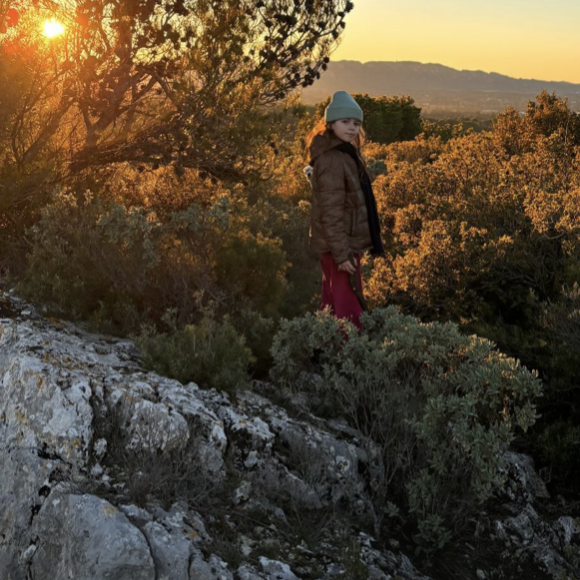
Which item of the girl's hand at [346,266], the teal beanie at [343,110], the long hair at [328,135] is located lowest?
the girl's hand at [346,266]

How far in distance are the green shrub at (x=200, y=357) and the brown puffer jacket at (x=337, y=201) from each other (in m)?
1.14

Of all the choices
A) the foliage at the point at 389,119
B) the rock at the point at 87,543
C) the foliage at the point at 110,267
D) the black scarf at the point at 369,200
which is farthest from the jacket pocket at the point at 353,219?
the foliage at the point at 389,119

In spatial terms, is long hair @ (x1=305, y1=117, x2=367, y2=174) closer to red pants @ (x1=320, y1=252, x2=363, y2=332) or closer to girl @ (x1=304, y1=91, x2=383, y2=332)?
girl @ (x1=304, y1=91, x2=383, y2=332)

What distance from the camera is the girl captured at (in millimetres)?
4281

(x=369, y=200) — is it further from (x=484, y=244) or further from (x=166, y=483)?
(x=166, y=483)

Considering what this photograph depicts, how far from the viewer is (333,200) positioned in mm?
4273

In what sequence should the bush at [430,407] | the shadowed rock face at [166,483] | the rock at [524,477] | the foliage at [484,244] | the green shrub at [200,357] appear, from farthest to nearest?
the foliage at [484,244]
the rock at [524,477]
the green shrub at [200,357]
the bush at [430,407]
the shadowed rock face at [166,483]

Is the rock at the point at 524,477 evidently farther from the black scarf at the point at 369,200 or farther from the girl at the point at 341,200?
the black scarf at the point at 369,200

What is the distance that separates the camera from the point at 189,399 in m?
3.01

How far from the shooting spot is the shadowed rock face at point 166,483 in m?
2.26

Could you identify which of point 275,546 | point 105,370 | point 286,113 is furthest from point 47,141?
point 275,546

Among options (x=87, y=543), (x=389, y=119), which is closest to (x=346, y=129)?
(x=87, y=543)

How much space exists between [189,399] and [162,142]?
379cm

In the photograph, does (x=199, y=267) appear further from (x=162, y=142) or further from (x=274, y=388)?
(x=162, y=142)
